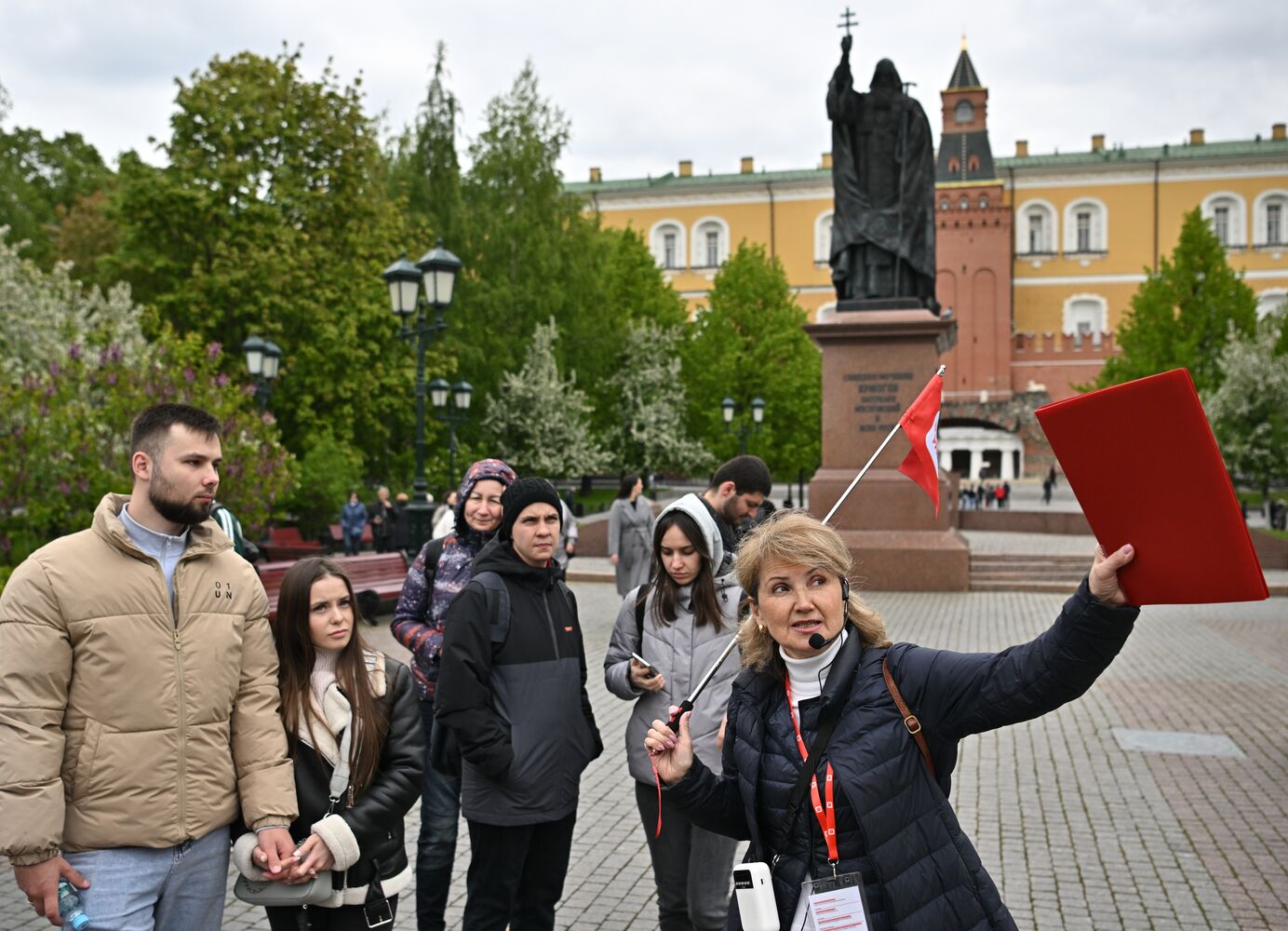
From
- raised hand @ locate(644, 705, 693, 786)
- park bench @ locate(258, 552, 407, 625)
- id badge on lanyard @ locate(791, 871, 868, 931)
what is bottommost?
park bench @ locate(258, 552, 407, 625)

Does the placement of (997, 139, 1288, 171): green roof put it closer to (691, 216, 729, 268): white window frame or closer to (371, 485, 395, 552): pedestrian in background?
(691, 216, 729, 268): white window frame

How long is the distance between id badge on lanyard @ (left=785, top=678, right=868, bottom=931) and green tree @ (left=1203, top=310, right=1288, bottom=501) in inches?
1130

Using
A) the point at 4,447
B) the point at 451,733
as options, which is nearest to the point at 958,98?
the point at 4,447

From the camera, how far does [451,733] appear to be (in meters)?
4.28

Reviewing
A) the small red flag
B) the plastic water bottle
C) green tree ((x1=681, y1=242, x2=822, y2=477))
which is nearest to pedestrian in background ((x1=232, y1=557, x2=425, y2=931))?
the plastic water bottle

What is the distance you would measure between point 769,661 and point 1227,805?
5.22 metres

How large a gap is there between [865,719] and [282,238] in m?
27.0

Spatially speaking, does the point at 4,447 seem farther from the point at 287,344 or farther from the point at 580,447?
the point at 580,447

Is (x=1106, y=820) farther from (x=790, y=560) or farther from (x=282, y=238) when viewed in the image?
(x=282, y=238)

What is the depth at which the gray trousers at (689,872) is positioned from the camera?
3.98 metres

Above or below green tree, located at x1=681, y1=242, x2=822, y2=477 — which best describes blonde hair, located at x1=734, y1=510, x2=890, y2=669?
below

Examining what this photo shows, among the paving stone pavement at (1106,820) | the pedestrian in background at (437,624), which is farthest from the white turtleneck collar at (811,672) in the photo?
the paving stone pavement at (1106,820)

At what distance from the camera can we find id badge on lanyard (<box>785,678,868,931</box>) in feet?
7.78

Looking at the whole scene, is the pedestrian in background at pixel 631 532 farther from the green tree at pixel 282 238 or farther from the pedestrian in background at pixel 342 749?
the green tree at pixel 282 238
